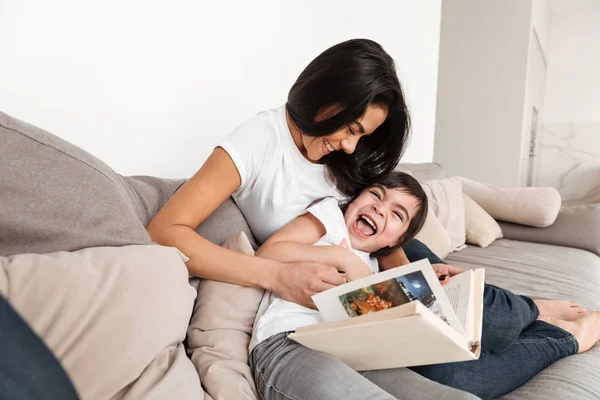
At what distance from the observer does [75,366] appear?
2.36 ft

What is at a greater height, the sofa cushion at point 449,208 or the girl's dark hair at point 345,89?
the girl's dark hair at point 345,89

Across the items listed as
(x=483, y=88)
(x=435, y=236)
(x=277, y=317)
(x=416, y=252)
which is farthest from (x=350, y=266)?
(x=483, y=88)

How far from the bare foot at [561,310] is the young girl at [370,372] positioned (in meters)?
0.08

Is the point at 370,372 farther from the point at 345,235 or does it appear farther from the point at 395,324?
the point at 345,235

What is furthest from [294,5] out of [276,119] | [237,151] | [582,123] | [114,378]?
[582,123]

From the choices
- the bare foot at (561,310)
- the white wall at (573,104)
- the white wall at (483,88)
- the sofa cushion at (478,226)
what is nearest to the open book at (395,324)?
the bare foot at (561,310)

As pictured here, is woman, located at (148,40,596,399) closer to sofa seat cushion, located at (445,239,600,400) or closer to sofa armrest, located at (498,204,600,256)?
sofa seat cushion, located at (445,239,600,400)

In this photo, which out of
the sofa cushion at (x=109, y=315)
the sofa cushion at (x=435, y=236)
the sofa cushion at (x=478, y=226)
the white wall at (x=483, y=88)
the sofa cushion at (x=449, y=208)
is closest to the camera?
the sofa cushion at (x=109, y=315)

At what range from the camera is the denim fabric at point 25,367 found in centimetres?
32

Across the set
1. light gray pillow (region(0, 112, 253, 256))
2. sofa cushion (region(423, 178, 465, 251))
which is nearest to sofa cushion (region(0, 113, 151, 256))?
light gray pillow (region(0, 112, 253, 256))

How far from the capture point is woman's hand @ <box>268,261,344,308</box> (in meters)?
1.06

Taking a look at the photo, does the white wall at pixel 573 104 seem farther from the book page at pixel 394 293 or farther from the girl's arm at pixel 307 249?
the book page at pixel 394 293

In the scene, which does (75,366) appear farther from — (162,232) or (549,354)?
(549,354)

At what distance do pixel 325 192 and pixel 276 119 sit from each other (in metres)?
0.26
